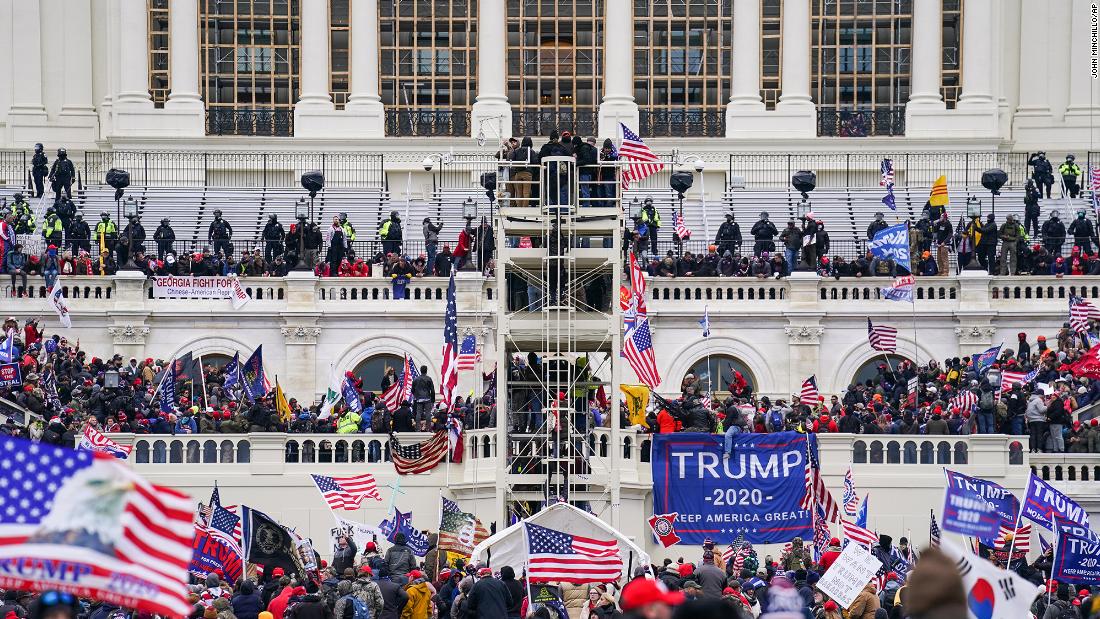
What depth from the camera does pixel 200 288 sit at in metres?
52.8

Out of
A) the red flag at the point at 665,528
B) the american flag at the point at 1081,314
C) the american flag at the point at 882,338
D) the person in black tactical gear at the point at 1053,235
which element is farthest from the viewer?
the person in black tactical gear at the point at 1053,235

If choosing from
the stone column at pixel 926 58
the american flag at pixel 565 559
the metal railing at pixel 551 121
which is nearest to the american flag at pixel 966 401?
the american flag at pixel 565 559

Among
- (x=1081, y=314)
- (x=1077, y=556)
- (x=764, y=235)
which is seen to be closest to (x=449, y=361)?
(x=1081, y=314)

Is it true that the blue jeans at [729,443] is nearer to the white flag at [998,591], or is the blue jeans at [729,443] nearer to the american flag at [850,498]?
the american flag at [850,498]

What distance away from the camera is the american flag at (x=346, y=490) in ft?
122

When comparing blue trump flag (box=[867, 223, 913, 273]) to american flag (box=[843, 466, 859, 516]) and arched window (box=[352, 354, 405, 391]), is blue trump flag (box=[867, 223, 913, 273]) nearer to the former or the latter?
arched window (box=[352, 354, 405, 391])

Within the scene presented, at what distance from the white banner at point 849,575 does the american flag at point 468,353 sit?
716 inches

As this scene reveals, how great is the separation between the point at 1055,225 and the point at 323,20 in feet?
75.3

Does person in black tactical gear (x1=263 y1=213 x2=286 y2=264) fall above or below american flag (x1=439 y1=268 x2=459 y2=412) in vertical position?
above

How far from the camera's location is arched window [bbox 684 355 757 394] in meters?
53.4

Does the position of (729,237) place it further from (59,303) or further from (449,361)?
(59,303)

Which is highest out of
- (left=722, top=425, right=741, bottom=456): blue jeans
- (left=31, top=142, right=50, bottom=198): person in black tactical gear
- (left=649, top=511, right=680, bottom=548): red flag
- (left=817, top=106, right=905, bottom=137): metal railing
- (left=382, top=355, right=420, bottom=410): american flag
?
(left=817, top=106, right=905, bottom=137): metal railing

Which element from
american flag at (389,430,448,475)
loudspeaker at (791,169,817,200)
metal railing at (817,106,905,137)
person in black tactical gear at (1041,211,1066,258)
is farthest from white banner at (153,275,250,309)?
metal railing at (817,106,905,137)

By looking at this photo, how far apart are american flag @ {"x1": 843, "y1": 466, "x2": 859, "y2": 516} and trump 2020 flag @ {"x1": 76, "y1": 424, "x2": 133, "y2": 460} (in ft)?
36.2
